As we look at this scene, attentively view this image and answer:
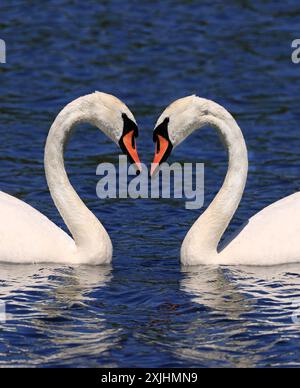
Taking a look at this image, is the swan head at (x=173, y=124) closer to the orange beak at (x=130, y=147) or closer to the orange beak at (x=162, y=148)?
the orange beak at (x=162, y=148)

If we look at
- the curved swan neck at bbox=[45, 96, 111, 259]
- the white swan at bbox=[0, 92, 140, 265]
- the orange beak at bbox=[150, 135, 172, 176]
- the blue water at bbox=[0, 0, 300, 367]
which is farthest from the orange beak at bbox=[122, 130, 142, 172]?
the blue water at bbox=[0, 0, 300, 367]

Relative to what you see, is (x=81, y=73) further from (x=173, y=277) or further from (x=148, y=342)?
(x=148, y=342)

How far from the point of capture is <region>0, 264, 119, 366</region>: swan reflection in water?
464 inches

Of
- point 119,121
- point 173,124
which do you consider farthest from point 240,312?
point 119,121

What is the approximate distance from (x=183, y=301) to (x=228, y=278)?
39.5 inches

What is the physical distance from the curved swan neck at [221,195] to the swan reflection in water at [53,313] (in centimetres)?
101

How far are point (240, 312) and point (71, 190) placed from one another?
2.99m

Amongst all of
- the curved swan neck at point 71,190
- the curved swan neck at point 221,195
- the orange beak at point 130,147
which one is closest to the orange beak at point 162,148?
the orange beak at point 130,147

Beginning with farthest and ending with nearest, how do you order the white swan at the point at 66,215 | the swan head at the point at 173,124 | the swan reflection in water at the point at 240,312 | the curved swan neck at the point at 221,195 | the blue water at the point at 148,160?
the curved swan neck at the point at 221,195, the white swan at the point at 66,215, the swan head at the point at 173,124, the blue water at the point at 148,160, the swan reflection in water at the point at 240,312

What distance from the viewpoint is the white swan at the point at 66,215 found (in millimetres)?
14430

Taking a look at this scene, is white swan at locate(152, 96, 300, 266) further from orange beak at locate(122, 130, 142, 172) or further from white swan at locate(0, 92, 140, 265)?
white swan at locate(0, 92, 140, 265)

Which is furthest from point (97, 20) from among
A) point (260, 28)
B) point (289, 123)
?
point (289, 123)

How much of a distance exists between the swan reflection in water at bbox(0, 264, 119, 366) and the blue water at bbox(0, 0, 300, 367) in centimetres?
2

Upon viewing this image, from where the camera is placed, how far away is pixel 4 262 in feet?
47.9
